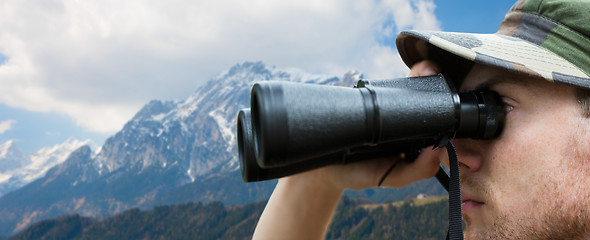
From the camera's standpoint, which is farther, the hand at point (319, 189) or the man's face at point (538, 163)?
the hand at point (319, 189)

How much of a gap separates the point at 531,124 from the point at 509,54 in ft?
0.78

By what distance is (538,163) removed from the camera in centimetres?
126

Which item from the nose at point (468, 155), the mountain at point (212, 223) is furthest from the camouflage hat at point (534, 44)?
the mountain at point (212, 223)

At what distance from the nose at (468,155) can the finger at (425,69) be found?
29 centimetres

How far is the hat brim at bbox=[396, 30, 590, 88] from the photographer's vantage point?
1.21 meters

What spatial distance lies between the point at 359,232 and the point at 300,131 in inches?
4143

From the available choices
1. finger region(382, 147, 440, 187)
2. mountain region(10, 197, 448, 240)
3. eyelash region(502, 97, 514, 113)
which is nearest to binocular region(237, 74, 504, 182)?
eyelash region(502, 97, 514, 113)

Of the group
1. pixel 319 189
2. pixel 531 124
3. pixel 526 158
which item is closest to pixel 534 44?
pixel 531 124

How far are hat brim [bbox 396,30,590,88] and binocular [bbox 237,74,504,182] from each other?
114mm

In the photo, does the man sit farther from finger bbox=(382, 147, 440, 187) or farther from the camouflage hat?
finger bbox=(382, 147, 440, 187)

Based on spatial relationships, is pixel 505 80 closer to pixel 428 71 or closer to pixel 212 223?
pixel 428 71

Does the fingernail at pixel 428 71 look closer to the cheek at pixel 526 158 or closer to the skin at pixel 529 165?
the skin at pixel 529 165

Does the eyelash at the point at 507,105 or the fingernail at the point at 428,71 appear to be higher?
the fingernail at the point at 428,71

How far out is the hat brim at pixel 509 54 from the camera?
3.99 feet
